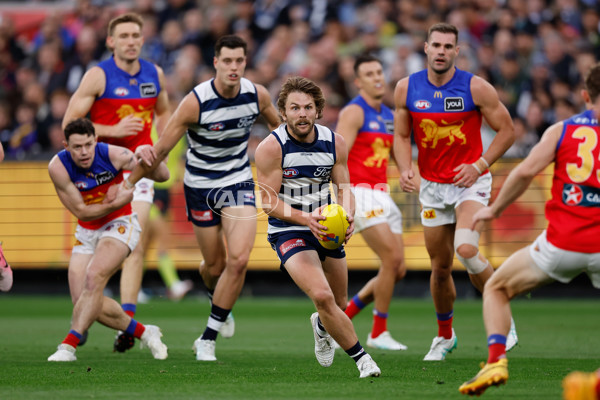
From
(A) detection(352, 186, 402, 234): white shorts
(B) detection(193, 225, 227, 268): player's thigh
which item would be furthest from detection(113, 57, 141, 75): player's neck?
(A) detection(352, 186, 402, 234): white shorts

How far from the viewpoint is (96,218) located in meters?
9.20

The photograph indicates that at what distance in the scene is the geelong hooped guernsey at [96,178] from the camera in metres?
9.24

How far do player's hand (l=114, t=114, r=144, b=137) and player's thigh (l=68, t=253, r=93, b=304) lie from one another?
1399 millimetres

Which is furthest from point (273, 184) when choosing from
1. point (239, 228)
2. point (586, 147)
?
point (586, 147)

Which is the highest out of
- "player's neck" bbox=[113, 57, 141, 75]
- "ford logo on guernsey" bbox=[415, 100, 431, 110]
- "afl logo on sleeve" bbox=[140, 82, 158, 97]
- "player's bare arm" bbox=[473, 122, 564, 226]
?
"player's neck" bbox=[113, 57, 141, 75]

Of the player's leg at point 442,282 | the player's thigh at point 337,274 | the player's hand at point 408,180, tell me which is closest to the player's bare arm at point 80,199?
the player's thigh at point 337,274

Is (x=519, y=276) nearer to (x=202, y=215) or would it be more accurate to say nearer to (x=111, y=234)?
(x=202, y=215)

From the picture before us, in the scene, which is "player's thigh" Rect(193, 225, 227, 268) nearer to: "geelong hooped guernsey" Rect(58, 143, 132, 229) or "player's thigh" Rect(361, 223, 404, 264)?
"geelong hooped guernsey" Rect(58, 143, 132, 229)

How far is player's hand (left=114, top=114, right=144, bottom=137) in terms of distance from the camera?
10.1m

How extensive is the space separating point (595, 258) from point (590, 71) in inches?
47.0

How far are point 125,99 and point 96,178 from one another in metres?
1.28

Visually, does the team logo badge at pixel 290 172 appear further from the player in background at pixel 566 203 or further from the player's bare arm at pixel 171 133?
the player in background at pixel 566 203

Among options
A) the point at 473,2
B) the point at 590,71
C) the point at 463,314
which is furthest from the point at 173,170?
the point at 590,71

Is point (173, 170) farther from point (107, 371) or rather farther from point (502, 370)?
point (502, 370)
